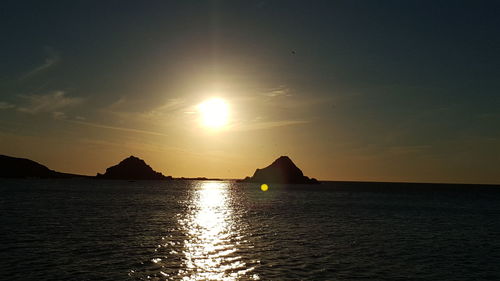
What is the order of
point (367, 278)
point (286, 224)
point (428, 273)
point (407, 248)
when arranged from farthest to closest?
point (286, 224) < point (407, 248) < point (428, 273) < point (367, 278)

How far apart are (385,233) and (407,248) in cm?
1283

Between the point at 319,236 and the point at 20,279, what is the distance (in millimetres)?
35227

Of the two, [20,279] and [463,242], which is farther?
[463,242]

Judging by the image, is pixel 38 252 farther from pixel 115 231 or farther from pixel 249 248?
pixel 249 248

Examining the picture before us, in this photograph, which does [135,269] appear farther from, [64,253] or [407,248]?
[407,248]

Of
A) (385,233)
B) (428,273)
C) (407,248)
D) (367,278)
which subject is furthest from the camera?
(385,233)

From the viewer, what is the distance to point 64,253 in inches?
1342

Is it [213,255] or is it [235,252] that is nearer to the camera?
[213,255]

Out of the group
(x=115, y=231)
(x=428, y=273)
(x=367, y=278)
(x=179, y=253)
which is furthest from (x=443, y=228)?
(x=115, y=231)

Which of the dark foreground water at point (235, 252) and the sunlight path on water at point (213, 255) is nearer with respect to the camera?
the sunlight path on water at point (213, 255)

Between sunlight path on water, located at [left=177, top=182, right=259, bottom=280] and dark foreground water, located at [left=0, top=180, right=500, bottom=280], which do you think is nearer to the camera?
sunlight path on water, located at [left=177, top=182, right=259, bottom=280]

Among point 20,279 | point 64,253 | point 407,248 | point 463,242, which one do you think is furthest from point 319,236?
point 20,279

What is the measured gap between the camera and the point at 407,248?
1657 inches

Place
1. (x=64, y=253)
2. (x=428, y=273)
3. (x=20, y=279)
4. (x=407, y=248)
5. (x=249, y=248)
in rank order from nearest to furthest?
(x=20, y=279) < (x=428, y=273) < (x=64, y=253) < (x=249, y=248) < (x=407, y=248)
